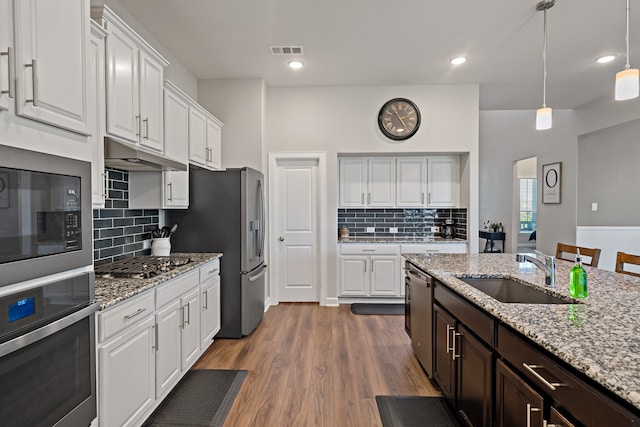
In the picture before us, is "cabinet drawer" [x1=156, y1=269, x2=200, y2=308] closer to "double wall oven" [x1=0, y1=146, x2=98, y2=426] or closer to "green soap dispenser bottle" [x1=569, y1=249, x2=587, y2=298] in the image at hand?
"double wall oven" [x1=0, y1=146, x2=98, y2=426]

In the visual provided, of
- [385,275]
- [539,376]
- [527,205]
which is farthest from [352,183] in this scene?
[527,205]

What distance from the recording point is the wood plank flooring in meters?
2.23

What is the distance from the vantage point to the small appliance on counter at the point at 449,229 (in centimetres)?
493

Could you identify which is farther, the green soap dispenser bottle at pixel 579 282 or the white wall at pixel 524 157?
the white wall at pixel 524 157

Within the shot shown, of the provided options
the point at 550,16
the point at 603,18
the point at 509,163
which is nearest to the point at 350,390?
the point at 550,16

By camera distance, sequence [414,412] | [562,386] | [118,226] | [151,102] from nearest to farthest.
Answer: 1. [562,386]
2. [414,412]
3. [151,102]
4. [118,226]

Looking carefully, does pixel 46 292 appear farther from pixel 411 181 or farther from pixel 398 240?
pixel 411 181

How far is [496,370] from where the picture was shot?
5.04ft

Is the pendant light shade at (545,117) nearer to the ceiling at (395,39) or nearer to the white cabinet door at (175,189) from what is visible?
the ceiling at (395,39)

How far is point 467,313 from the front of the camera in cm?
182

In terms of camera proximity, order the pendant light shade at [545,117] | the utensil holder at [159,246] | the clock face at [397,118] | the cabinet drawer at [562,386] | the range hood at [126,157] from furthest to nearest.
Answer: the clock face at [397,118] → the utensil holder at [159,246] → the pendant light shade at [545,117] → the range hood at [126,157] → the cabinet drawer at [562,386]

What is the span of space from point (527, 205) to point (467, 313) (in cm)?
1026

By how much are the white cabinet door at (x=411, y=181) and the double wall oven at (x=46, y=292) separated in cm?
396

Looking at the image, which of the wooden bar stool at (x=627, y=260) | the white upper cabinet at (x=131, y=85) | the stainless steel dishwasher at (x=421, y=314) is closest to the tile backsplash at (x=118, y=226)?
the white upper cabinet at (x=131, y=85)
